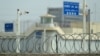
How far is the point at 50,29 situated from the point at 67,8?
16.9 feet

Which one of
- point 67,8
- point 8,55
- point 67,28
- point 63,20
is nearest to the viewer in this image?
point 8,55

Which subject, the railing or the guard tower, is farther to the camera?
the guard tower

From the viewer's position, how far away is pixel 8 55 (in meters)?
10.6

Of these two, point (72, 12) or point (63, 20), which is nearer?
point (72, 12)

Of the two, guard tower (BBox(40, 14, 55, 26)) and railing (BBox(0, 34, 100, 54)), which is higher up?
guard tower (BBox(40, 14, 55, 26))

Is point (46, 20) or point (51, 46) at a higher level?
point (46, 20)

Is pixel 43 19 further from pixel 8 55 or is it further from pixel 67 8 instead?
pixel 8 55

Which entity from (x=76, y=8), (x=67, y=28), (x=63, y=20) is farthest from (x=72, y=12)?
(x=63, y=20)

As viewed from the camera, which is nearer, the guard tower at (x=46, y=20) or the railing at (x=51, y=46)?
the railing at (x=51, y=46)

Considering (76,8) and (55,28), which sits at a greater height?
(76,8)

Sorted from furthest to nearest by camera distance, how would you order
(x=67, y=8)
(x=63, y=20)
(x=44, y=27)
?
(x=63, y=20)
(x=44, y=27)
(x=67, y=8)

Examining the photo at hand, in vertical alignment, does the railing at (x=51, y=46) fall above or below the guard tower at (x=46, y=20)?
below

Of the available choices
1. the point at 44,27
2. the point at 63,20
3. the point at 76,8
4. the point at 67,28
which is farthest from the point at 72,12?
the point at 63,20

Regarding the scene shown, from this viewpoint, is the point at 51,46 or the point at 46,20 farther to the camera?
the point at 46,20
